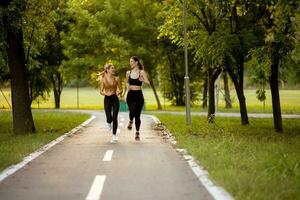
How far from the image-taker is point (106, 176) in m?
9.02

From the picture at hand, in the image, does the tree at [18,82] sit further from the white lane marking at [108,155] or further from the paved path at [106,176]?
the white lane marking at [108,155]

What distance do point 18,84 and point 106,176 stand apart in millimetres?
8978

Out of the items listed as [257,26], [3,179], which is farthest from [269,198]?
[257,26]

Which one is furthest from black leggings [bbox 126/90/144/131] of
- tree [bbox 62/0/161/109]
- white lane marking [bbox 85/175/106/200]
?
tree [bbox 62/0/161/109]

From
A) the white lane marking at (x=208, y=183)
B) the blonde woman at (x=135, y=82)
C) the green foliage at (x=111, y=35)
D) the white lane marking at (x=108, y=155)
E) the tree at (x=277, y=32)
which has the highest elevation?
the green foliage at (x=111, y=35)

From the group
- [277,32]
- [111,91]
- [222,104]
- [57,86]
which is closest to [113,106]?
[111,91]

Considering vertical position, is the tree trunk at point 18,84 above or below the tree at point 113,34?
below

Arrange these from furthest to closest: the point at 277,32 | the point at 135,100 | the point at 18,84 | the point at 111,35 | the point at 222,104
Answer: the point at 222,104 → the point at 111,35 → the point at 18,84 → the point at 277,32 → the point at 135,100

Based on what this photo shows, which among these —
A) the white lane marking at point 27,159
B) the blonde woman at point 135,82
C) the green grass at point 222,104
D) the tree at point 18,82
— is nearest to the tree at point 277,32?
the blonde woman at point 135,82

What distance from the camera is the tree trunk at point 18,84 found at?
669 inches

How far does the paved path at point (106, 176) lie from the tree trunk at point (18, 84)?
14.2 feet

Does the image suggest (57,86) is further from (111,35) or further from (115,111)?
(115,111)

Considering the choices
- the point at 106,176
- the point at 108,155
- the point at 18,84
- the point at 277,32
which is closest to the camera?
the point at 106,176

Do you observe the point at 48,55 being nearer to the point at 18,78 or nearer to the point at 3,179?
the point at 18,78
